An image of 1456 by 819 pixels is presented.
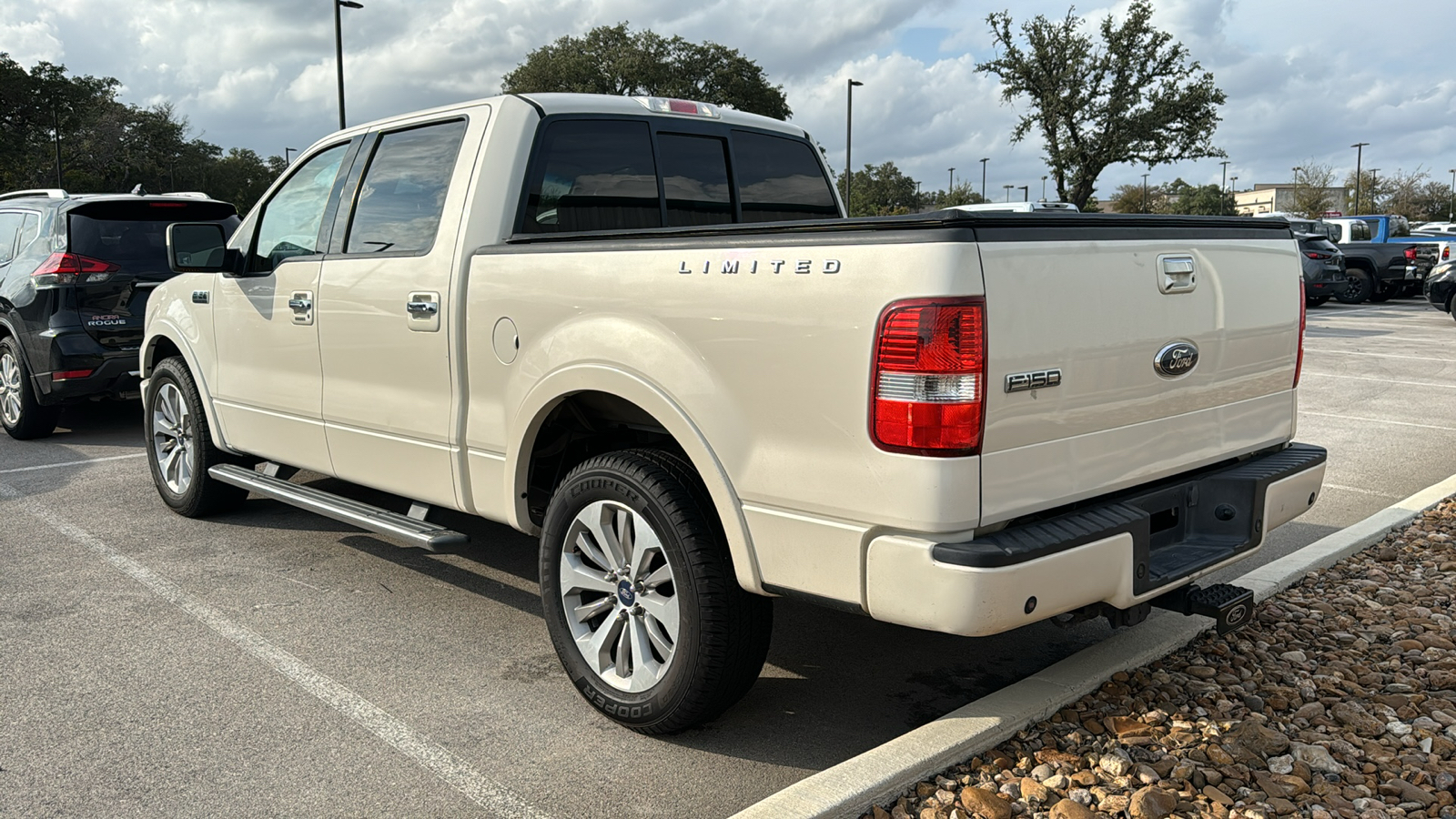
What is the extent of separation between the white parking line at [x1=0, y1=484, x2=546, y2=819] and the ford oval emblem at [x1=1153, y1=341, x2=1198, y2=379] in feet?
7.00

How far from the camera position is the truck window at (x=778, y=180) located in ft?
16.0

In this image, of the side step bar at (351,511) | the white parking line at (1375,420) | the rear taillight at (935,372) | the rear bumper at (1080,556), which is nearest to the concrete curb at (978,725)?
the rear bumper at (1080,556)

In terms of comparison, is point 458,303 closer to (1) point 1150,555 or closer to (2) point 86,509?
(1) point 1150,555

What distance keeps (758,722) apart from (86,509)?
187 inches

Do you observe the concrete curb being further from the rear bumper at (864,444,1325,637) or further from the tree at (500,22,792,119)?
the tree at (500,22,792,119)

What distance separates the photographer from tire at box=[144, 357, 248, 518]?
587 cm

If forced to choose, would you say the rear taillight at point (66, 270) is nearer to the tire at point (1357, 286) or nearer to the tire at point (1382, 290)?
the tire at point (1357, 286)

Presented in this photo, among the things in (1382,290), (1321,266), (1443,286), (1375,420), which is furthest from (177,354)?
(1382,290)

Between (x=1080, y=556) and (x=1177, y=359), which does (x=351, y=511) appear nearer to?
(x=1080, y=556)

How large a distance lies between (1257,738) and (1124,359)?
1.20m

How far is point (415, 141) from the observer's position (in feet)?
14.9

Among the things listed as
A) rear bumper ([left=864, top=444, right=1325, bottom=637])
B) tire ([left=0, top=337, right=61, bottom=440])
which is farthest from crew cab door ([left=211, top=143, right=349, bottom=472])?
tire ([left=0, top=337, right=61, bottom=440])

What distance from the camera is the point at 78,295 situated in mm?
8289

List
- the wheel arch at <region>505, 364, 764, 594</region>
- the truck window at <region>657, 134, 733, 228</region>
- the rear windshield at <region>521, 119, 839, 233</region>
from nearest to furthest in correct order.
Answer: the wheel arch at <region>505, 364, 764, 594</region> → the rear windshield at <region>521, 119, 839, 233</region> → the truck window at <region>657, 134, 733, 228</region>
